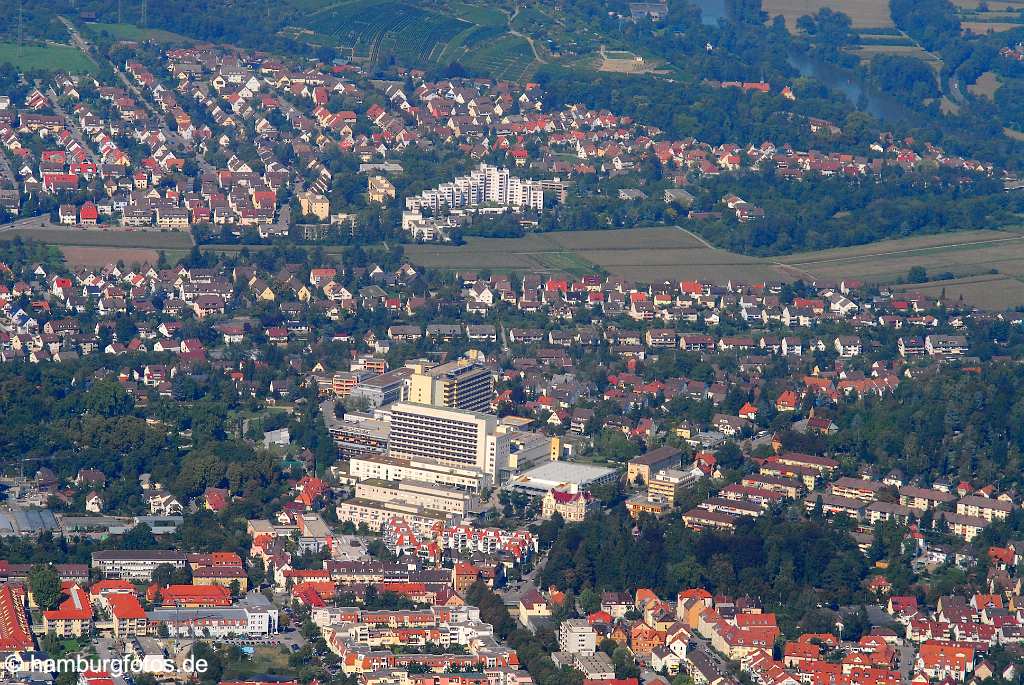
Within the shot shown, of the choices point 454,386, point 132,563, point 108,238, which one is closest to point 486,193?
point 108,238

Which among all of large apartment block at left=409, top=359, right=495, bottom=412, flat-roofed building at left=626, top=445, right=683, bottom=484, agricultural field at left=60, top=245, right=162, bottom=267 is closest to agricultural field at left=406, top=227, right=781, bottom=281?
agricultural field at left=60, top=245, right=162, bottom=267

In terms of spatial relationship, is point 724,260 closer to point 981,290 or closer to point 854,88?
point 981,290

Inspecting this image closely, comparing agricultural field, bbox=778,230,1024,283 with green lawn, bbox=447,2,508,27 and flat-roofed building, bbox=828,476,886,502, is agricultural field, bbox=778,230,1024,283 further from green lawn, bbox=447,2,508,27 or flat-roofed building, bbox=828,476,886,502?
green lawn, bbox=447,2,508,27

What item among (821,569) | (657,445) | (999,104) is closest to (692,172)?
(999,104)

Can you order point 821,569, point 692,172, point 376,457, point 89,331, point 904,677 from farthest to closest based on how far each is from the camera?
point 692,172 < point 89,331 < point 376,457 < point 821,569 < point 904,677

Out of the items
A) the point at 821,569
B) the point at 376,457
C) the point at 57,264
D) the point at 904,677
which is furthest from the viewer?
the point at 57,264

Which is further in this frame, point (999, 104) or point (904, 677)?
point (999, 104)

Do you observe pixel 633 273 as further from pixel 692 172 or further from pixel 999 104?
pixel 999 104
